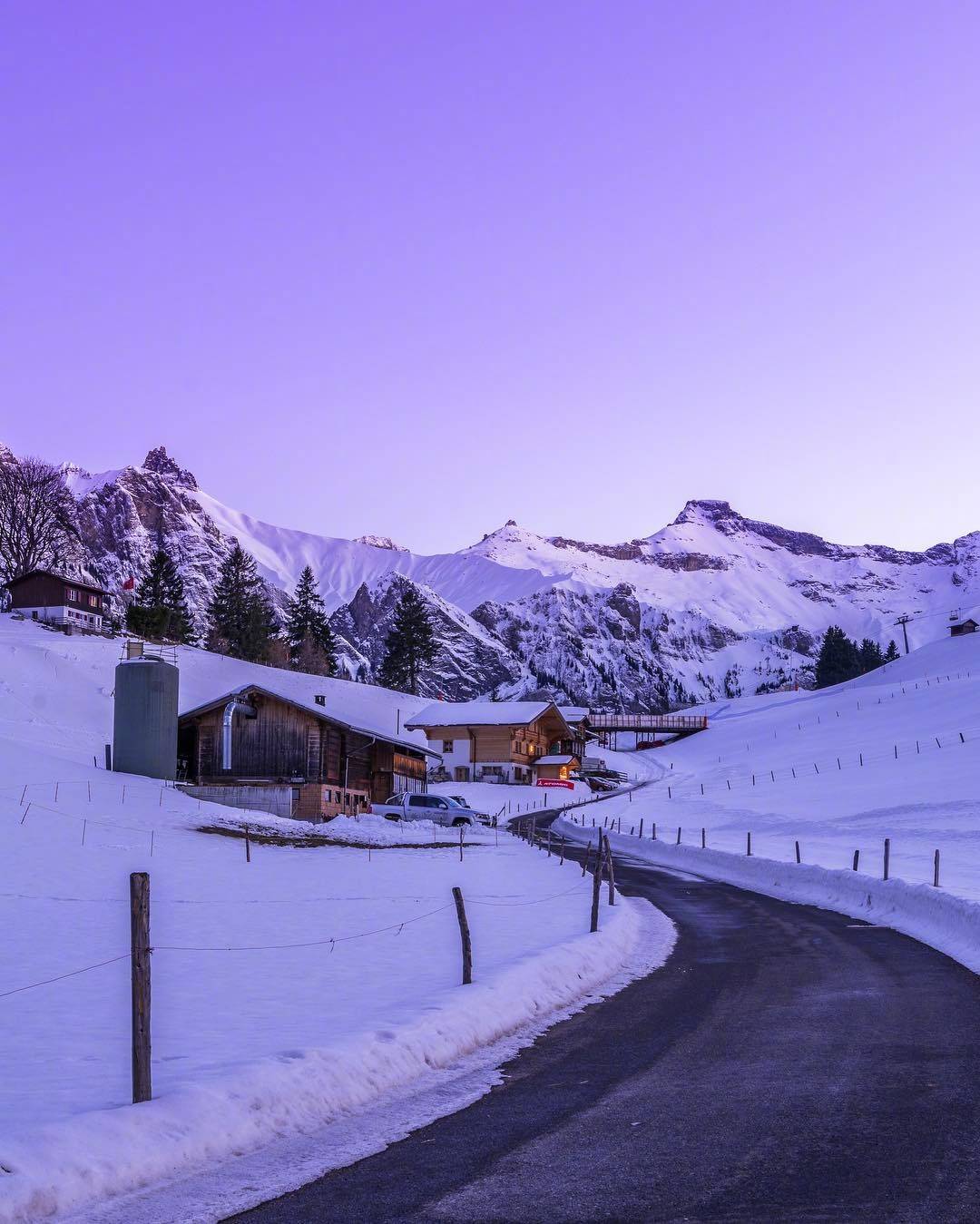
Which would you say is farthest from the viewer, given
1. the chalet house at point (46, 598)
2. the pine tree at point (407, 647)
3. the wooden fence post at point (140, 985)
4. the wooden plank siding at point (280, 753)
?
the pine tree at point (407, 647)

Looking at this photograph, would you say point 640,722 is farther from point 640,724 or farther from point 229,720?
point 229,720

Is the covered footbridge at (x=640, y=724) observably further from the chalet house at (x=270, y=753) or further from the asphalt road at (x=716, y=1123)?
the asphalt road at (x=716, y=1123)

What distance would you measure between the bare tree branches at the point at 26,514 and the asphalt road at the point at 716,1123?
97822 millimetres

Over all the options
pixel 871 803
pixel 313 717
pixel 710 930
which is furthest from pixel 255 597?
pixel 710 930

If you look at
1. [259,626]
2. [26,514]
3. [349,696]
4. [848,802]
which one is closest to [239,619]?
[259,626]

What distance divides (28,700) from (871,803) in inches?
2094

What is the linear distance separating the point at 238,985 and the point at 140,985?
20.5ft

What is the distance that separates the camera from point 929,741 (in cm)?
8256

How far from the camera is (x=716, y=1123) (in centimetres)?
847

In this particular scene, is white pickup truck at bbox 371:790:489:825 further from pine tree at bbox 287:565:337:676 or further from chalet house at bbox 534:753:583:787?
pine tree at bbox 287:565:337:676

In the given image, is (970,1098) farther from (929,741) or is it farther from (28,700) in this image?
(929,741)

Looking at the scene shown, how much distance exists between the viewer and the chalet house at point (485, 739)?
97188mm

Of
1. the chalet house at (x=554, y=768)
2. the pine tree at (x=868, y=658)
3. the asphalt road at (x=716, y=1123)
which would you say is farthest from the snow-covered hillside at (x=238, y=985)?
the pine tree at (x=868, y=658)

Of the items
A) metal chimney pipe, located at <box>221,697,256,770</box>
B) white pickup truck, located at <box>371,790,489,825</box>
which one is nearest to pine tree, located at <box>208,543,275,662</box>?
metal chimney pipe, located at <box>221,697,256,770</box>
